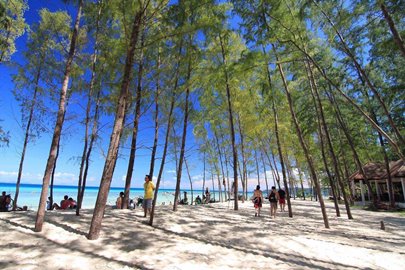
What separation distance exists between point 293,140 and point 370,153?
Answer: 6625 millimetres

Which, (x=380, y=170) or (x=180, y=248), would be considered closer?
(x=180, y=248)

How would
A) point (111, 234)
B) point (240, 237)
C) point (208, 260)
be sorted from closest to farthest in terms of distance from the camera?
point (208, 260) < point (111, 234) < point (240, 237)

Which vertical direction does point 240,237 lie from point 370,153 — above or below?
below

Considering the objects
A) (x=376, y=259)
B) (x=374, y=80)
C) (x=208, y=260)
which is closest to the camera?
(x=208, y=260)

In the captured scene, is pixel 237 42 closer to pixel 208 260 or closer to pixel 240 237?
pixel 240 237

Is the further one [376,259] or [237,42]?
[237,42]

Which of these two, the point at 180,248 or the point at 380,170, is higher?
the point at 380,170

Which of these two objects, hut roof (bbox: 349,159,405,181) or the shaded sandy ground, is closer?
the shaded sandy ground

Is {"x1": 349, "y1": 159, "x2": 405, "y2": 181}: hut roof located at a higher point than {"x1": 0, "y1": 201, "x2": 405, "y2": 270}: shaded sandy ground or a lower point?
higher

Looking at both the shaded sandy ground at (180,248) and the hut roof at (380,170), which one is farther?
the hut roof at (380,170)

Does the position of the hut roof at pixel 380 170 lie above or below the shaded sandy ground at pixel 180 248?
above

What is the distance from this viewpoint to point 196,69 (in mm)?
9758

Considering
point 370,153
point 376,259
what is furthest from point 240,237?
point 370,153

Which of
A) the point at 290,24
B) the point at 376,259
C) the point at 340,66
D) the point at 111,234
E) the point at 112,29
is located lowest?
the point at 376,259
